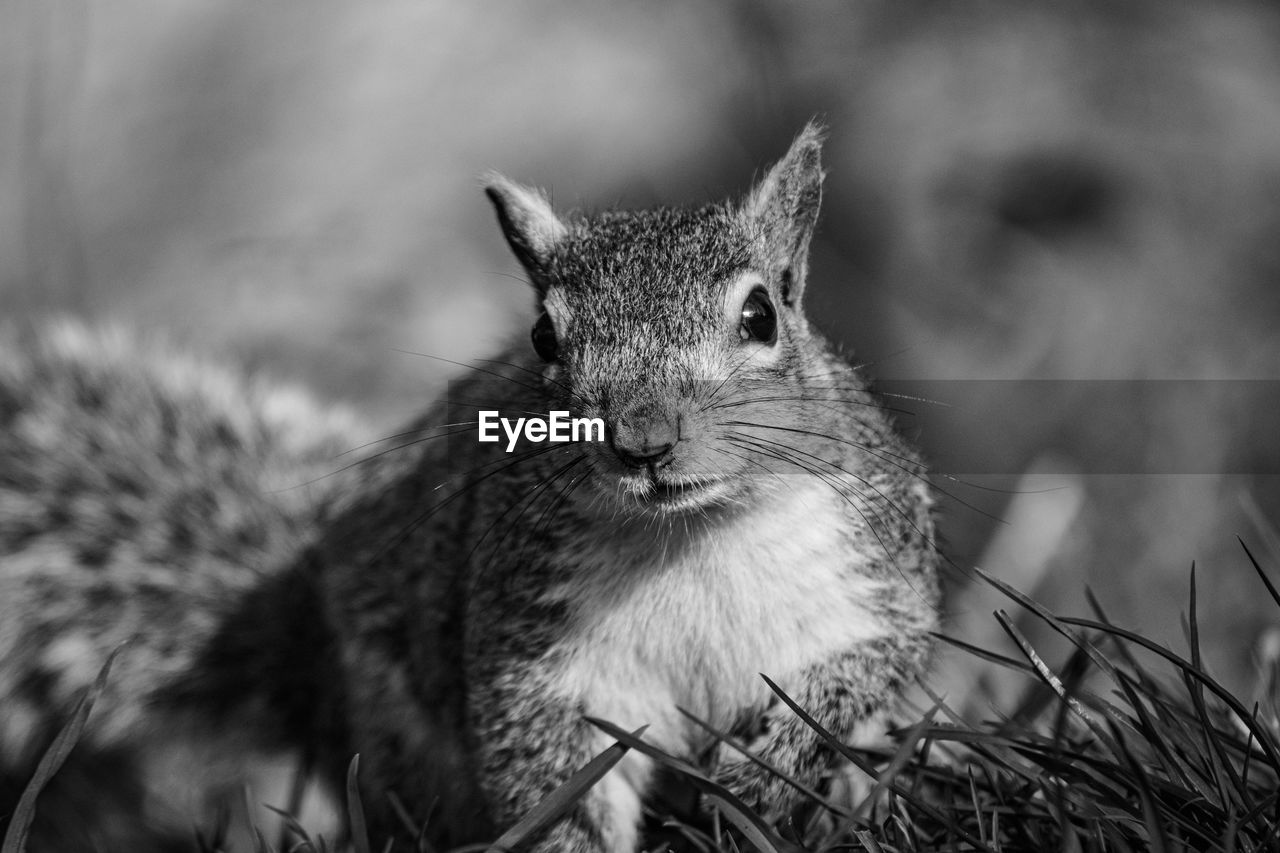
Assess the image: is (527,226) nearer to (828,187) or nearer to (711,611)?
A: (711,611)

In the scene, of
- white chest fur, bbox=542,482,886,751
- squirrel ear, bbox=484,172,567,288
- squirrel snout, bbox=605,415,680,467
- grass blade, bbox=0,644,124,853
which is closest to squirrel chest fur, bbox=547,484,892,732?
white chest fur, bbox=542,482,886,751

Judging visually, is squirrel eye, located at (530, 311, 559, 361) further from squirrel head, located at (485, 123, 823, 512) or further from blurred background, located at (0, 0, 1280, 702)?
blurred background, located at (0, 0, 1280, 702)

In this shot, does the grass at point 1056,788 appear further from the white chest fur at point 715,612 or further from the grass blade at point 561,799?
the white chest fur at point 715,612

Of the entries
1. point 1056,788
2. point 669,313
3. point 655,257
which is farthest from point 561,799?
point 655,257

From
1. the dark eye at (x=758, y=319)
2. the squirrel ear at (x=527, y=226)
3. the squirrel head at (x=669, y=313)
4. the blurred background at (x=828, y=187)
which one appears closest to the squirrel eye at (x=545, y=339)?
the squirrel head at (x=669, y=313)

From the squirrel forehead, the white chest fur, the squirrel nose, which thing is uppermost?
the squirrel forehead

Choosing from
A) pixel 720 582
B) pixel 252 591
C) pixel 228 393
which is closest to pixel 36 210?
pixel 228 393
